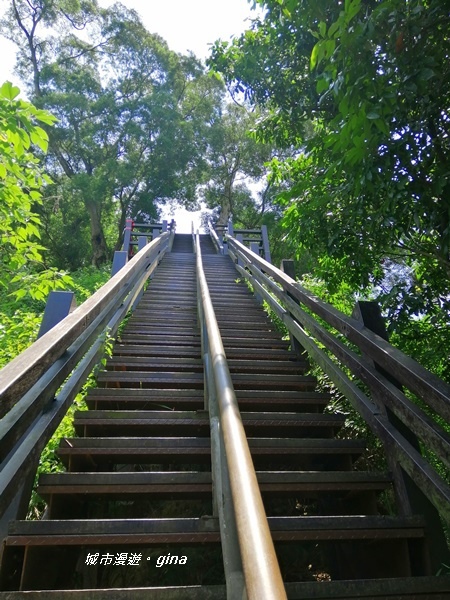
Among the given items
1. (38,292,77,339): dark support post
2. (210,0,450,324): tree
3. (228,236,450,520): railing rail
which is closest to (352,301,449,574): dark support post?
(228,236,450,520): railing rail

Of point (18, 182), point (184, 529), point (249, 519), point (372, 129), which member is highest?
point (372, 129)

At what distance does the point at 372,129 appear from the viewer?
7.92 ft

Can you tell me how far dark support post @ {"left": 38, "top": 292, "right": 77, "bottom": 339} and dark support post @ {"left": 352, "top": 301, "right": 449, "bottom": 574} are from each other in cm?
176

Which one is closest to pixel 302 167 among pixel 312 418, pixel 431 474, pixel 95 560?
pixel 312 418

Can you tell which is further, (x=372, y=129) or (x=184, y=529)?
(x=372, y=129)

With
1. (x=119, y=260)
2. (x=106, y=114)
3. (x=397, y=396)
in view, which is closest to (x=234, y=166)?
(x=106, y=114)

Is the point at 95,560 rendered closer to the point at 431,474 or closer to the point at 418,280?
the point at 431,474

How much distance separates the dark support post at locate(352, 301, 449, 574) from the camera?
1658 millimetres

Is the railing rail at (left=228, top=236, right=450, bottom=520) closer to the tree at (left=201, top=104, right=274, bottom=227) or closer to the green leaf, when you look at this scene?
the green leaf

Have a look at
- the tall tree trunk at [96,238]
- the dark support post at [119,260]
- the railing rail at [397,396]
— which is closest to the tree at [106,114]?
the tall tree trunk at [96,238]

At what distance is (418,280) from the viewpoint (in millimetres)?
4141

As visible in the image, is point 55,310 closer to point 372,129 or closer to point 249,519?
point 249,519

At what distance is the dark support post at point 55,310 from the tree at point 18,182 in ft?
3.36

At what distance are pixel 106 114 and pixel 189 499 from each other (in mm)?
19940
